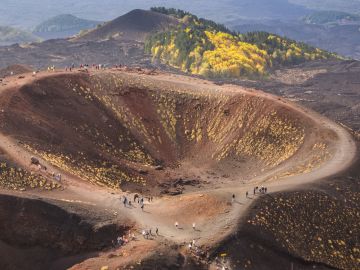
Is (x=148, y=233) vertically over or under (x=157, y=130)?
over

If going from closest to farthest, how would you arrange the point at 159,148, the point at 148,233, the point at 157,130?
the point at 148,233 < the point at 159,148 < the point at 157,130

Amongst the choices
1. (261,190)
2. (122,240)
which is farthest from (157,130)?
(122,240)

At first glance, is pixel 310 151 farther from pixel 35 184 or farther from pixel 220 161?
pixel 35 184

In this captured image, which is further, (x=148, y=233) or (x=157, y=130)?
(x=157, y=130)

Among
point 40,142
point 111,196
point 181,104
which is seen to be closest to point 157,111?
point 181,104

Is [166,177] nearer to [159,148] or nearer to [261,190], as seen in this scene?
[159,148]

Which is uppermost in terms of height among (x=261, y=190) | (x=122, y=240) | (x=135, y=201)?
(x=261, y=190)

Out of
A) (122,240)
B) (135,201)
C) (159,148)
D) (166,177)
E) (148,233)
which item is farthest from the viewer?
(159,148)

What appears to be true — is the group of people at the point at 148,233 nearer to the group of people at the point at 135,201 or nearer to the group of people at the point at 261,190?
the group of people at the point at 135,201

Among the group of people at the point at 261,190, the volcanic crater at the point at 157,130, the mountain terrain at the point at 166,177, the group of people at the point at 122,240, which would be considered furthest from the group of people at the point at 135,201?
the group of people at the point at 261,190
